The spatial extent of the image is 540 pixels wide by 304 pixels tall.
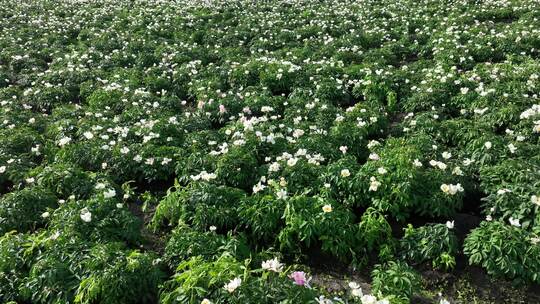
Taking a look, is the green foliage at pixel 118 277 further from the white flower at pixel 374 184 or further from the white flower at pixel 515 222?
the white flower at pixel 515 222

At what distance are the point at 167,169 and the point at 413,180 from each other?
3.54 metres

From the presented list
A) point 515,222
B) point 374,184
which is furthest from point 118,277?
point 515,222

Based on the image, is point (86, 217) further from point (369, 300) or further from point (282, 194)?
point (369, 300)

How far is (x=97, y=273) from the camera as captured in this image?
446 cm

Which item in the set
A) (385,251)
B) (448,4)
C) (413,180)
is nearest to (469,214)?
(413,180)

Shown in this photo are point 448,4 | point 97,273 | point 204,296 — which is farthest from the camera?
point 448,4

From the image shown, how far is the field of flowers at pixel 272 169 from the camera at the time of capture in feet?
15.3

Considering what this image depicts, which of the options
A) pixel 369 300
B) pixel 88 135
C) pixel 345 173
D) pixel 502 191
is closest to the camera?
pixel 369 300

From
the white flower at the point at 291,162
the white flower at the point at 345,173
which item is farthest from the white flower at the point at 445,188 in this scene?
the white flower at the point at 291,162

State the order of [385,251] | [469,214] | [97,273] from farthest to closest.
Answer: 1. [469,214]
2. [385,251]
3. [97,273]

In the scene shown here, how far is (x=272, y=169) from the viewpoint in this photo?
241 inches

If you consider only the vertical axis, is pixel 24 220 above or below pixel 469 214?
above

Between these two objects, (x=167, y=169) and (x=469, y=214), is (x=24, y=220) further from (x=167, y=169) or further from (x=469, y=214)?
(x=469, y=214)

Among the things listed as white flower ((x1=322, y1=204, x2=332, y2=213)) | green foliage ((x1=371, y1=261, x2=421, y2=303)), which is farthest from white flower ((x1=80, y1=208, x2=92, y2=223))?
green foliage ((x1=371, y1=261, x2=421, y2=303))
